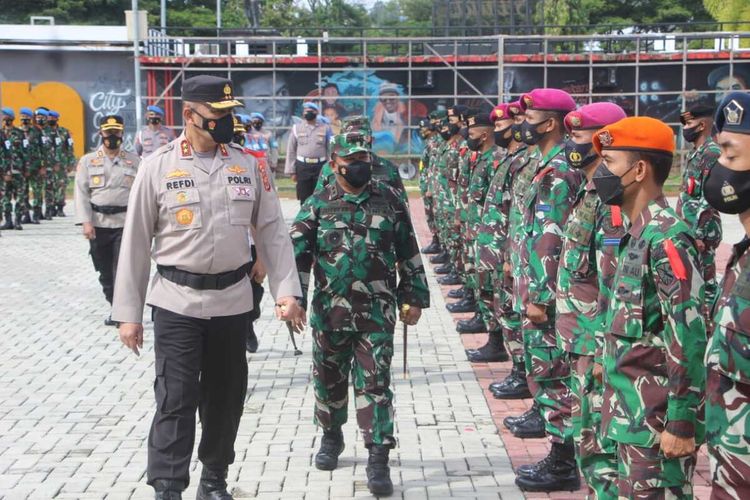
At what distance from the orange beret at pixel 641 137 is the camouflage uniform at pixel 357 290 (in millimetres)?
2043

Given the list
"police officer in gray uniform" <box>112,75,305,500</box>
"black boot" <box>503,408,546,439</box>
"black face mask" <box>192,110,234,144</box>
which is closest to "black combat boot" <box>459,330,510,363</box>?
"black boot" <box>503,408,546,439</box>

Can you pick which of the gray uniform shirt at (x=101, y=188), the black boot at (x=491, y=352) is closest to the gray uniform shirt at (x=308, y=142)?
the gray uniform shirt at (x=101, y=188)

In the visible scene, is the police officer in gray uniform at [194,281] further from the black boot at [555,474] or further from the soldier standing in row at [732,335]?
the soldier standing in row at [732,335]

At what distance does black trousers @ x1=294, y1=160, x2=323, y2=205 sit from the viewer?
1736 cm

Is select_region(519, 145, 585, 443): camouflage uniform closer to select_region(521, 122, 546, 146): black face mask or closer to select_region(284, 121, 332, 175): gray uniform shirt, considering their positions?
select_region(521, 122, 546, 146): black face mask

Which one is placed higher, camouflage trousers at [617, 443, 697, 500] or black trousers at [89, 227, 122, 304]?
camouflage trousers at [617, 443, 697, 500]

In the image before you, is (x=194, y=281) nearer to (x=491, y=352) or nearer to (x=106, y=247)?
(x=491, y=352)

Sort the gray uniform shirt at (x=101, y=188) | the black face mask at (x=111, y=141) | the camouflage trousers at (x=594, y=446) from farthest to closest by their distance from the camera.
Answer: the black face mask at (x=111, y=141)
the gray uniform shirt at (x=101, y=188)
the camouflage trousers at (x=594, y=446)

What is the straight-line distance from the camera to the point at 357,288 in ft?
20.5

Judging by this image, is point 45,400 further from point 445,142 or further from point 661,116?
point 661,116

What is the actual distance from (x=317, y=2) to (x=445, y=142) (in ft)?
176

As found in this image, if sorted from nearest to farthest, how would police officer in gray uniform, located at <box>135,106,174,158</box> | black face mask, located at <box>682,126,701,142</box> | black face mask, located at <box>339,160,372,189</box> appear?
black face mask, located at <box>339,160,372,189</box> < black face mask, located at <box>682,126,701,142</box> < police officer in gray uniform, located at <box>135,106,174,158</box>

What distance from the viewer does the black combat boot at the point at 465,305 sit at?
12.3m

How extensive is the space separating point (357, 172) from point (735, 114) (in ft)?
9.19
